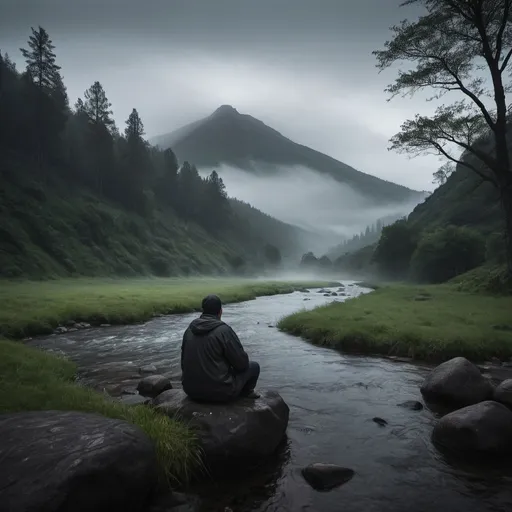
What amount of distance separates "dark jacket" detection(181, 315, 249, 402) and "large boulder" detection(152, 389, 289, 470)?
0.32 metres

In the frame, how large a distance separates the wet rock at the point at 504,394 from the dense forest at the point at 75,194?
63.7 metres

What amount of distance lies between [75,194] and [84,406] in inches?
4121

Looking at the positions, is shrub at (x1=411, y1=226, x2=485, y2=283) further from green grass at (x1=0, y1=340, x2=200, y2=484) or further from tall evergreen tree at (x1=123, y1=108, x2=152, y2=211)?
tall evergreen tree at (x1=123, y1=108, x2=152, y2=211)

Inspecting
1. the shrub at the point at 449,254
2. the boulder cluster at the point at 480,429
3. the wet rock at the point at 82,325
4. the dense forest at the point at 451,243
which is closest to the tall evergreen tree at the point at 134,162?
the dense forest at the point at 451,243

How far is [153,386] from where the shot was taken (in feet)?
37.4

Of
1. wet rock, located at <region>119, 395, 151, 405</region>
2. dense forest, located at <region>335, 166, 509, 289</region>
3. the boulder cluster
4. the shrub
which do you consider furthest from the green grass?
the shrub

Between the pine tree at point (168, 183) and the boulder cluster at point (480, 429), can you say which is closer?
the boulder cluster at point (480, 429)

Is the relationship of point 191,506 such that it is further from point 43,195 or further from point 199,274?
point 199,274

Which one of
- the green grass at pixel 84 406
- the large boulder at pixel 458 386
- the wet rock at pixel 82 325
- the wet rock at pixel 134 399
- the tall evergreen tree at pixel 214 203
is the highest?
the tall evergreen tree at pixel 214 203

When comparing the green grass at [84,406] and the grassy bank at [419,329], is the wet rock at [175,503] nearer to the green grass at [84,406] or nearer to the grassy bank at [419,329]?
the green grass at [84,406]

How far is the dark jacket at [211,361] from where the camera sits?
766 centimetres

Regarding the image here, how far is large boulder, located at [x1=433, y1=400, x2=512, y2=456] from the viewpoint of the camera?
757cm

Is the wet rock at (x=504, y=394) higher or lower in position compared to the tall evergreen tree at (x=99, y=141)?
lower

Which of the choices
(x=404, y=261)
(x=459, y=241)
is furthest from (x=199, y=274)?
(x=459, y=241)
